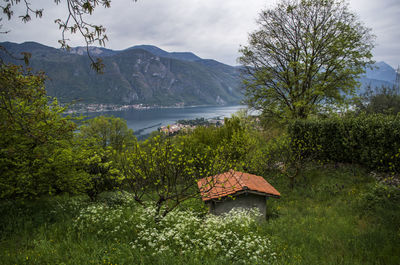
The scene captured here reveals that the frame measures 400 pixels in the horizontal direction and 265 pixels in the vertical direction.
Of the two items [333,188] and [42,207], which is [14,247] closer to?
[42,207]

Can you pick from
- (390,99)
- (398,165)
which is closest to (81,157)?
(398,165)

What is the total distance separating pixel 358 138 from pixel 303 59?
9.11 metres

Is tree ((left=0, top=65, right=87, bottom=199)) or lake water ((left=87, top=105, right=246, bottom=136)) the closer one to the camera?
tree ((left=0, top=65, right=87, bottom=199))

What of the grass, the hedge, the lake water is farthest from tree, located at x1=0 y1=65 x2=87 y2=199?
the lake water

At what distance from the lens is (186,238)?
6.23m

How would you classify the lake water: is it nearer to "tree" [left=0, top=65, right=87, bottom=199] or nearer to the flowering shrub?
"tree" [left=0, top=65, right=87, bottom=199]

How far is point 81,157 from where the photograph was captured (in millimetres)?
9695

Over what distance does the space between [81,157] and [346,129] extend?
15515mm

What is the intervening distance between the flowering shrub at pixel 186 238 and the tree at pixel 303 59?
14.8 metres

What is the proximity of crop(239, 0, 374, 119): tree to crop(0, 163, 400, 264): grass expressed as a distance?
35.1 ft

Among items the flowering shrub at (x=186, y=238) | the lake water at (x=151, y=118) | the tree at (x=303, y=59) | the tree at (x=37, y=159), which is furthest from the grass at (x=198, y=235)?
the lake water at (x=151, y=118)

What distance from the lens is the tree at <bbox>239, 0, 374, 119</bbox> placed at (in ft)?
61.7

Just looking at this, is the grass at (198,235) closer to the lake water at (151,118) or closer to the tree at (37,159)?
the tree at (37,159)

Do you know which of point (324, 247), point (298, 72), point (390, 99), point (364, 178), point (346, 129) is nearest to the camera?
point (324, 247)
